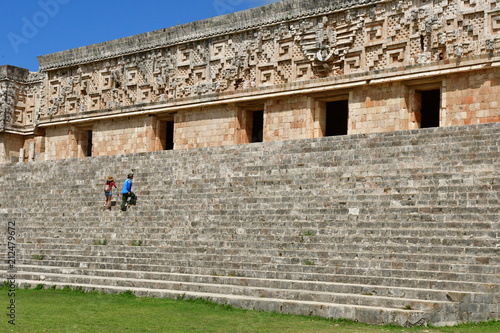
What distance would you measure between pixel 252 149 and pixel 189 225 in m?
3.15

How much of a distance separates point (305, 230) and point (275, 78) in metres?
7.95

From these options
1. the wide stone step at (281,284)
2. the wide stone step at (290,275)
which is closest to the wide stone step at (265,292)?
the wide stone step at (281,284)

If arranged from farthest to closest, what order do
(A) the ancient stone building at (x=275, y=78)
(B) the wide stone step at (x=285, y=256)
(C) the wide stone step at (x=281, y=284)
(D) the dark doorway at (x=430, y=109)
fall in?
(D) the dark doorway at (x=430, y=109) < (A) the ancient stone building at (x=275, y=78) < (B) the wide stone step at (x=285, y=256) < (C) the wide stone step at (x=281, y=284)

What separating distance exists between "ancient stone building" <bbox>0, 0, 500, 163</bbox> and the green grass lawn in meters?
8.42

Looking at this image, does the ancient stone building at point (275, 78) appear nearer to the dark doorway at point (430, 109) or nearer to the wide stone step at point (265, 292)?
the dark doorway at point (430, 109)

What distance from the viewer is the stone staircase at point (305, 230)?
7.47 meters

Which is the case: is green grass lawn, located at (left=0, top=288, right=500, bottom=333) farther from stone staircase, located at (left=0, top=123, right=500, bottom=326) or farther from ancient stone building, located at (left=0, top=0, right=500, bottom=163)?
ancient stone building, located at (left=0, top=0, right=500, bottom=163)

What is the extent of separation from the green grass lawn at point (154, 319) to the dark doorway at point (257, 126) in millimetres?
11180

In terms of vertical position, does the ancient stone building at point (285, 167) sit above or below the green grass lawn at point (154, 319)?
above

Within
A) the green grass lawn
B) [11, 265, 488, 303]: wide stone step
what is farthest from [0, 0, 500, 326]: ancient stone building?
the green grass lawn

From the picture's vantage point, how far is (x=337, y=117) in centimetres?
1939

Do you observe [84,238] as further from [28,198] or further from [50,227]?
[28,198]

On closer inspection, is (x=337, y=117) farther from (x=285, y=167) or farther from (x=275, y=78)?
(x=285, y=167)

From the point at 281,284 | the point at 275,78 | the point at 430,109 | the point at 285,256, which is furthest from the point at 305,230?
the point at 430,109
